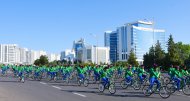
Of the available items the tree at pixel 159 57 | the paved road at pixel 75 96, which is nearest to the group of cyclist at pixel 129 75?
the paved road at pixel 75 96

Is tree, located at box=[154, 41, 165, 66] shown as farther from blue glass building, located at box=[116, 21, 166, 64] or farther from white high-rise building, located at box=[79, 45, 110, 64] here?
blue glass building, located at box=[116, 21, 166, 64]

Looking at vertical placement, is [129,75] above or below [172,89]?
above

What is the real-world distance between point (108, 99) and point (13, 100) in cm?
412

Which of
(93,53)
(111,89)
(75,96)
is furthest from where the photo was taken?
(93,53)

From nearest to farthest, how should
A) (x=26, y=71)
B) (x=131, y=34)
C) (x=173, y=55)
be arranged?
(x=26, y=71) < (x=173, y=55) < (x=131, y=34)

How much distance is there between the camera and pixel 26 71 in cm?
4188

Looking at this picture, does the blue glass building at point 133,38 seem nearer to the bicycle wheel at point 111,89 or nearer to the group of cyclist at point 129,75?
the group of cyclist at point 129,75

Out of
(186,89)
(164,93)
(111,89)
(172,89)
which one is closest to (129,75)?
(111,89)

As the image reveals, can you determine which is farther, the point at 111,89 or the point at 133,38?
the point at 133,38

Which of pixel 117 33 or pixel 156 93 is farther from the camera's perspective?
pixel 117 33

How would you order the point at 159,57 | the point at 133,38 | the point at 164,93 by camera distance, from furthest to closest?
the point at 133,38
the point at 159,57
the point at 164,93

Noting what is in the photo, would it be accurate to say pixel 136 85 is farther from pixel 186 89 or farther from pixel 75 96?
pixel 75 96

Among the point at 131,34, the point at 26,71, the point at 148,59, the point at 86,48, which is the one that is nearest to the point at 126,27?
the point at 131,34

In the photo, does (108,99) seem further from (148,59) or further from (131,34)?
(131,34)
